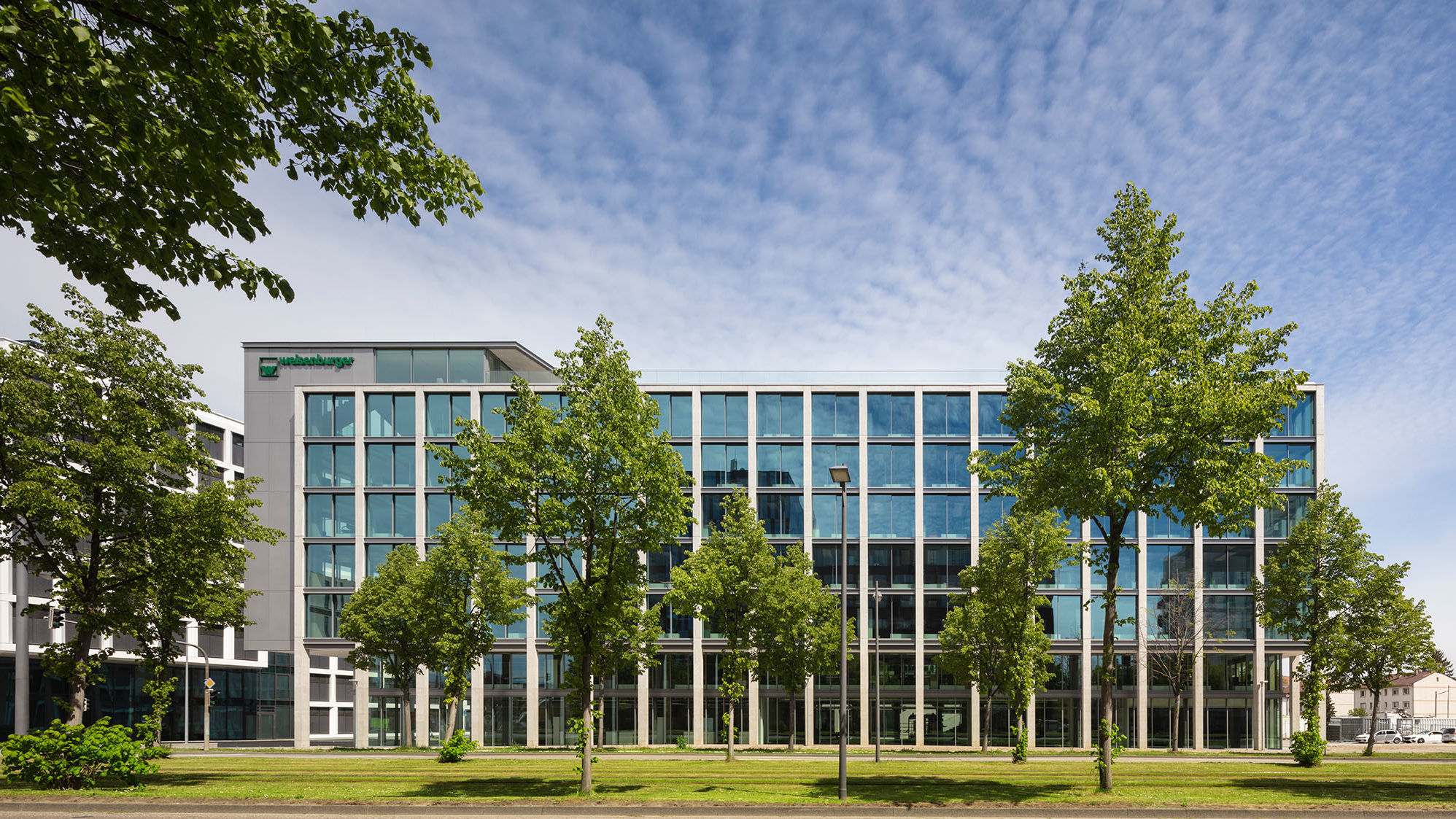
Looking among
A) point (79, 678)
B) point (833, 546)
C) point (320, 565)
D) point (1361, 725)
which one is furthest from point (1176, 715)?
point (1361, 725)

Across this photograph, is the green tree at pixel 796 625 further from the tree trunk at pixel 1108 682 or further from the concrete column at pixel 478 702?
the concrete column at pixel 478 702

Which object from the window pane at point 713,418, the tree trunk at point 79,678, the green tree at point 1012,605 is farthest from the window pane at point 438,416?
the tree trunk at point 79,678

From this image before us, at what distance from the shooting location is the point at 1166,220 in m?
23.4

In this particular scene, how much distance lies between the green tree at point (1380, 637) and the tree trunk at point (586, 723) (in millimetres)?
37060

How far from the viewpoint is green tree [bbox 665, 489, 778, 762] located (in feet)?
127

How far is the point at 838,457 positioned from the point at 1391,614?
3175 centimetres

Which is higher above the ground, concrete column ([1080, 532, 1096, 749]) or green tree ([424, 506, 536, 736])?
green tree ([424, 506, 536, 736])

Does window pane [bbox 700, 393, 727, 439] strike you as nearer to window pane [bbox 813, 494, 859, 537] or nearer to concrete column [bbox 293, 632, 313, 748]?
window pane [bbox 813, 494, 859, 537]

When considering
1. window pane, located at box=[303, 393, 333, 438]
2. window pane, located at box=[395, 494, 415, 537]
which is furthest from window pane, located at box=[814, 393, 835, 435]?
window pane, located at box=[303, 393, 333, 438]

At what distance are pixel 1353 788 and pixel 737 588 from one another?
23046 millimetres

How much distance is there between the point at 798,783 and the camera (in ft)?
86.9

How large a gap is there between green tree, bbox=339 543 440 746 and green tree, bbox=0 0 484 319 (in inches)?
1613

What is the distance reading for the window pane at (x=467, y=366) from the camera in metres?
65.2

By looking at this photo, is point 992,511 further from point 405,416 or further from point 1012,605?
point 405,416
